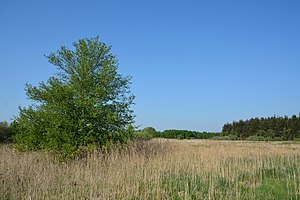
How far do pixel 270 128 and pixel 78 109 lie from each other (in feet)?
231

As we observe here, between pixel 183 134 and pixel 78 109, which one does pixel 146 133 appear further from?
pixel 183 134

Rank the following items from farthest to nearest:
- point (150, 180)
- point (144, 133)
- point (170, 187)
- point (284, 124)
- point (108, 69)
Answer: point (284, 124), point (144, 133), point (108, 69), point (150, 180), point (170, 187)

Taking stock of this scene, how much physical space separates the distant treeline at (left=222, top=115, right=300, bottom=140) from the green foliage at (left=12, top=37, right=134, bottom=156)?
64.4 metres

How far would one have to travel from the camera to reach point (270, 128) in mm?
75312

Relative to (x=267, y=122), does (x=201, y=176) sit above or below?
below

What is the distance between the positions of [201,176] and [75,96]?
7.22 meters

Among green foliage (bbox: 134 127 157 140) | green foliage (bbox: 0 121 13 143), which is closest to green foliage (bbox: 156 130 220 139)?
green foliage (bbox: 0 121 13 143)

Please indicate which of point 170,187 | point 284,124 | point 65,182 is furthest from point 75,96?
point 284,124

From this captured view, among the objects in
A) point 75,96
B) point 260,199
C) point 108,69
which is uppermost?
point 108,69

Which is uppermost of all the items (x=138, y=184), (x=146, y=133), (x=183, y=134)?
(x=183, y=134)

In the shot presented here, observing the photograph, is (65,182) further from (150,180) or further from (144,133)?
(144,133)

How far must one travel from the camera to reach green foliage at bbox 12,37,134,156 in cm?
1349

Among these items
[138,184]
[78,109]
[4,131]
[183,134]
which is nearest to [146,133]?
[78,109]

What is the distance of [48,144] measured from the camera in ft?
43.5
